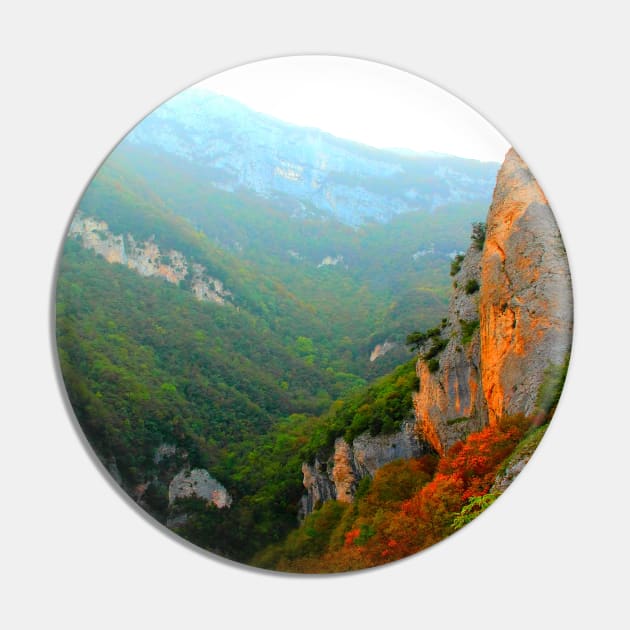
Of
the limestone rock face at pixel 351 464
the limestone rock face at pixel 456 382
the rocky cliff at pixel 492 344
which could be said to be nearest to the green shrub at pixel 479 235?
the rocky cliff at pixel 492 344

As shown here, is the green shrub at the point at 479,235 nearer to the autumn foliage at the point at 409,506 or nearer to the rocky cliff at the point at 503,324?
the rocky cliff at the point at 503,324

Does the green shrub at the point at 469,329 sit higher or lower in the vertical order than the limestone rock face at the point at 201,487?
higher

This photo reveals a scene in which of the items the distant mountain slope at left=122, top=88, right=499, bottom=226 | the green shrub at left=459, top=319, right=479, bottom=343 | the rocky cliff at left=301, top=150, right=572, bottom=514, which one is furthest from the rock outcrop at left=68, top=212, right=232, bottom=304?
the green shrub at left=459, top=319, right=479, bottom=343

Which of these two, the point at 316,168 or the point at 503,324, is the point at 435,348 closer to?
the point at 503,324

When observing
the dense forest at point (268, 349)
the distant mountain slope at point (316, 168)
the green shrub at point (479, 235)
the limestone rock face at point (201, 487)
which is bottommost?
the limestone rock face at point (201, 487)

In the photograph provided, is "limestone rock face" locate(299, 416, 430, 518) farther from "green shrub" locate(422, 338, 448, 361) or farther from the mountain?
"green shrub" locate(422, 338, 448, 361)

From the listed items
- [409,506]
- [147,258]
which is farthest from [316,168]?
[409,506]

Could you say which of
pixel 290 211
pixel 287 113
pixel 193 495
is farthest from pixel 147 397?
pixel 287 113
